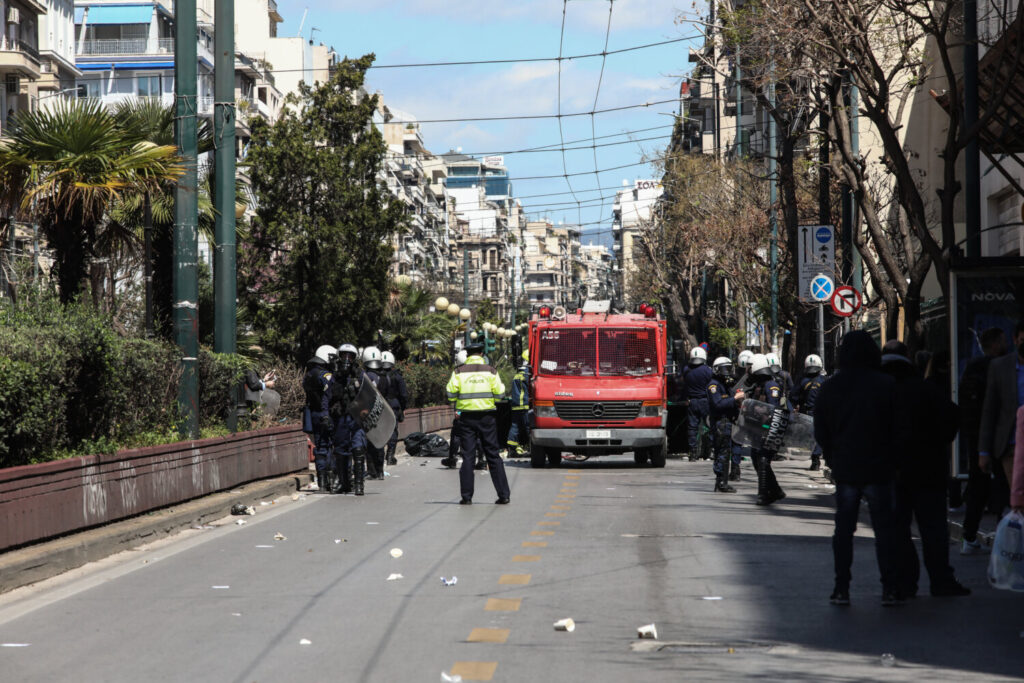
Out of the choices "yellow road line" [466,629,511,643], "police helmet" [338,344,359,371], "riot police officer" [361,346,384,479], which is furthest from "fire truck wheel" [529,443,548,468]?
"yellow road line" [466,629,511,643]

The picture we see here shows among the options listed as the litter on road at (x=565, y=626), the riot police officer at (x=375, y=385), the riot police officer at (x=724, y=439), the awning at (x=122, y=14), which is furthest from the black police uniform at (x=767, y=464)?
the awning at (x=122, y=14)

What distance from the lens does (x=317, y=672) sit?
7.37 m

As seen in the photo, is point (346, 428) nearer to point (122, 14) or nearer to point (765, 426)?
point (765, 426)

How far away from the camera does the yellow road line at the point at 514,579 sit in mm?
10719

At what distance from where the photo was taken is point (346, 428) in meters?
19.8

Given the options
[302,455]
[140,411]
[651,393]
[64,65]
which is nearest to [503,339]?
[64,65]

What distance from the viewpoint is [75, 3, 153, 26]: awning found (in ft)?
248

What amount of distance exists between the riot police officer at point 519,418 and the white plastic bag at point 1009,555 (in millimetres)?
20199

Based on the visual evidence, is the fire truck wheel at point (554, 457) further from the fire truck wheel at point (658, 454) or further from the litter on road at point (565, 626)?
the litter on road at point (565, 626)

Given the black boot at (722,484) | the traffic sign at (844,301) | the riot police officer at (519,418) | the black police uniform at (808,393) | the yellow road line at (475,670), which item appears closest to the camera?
the yellow road line at (475,670)

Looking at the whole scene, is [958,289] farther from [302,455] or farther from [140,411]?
[302,455]

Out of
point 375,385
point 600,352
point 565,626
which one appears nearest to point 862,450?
point 565,626

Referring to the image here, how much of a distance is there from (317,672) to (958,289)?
10.4 m

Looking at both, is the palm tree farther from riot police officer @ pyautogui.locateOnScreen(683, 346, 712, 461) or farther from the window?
the window
